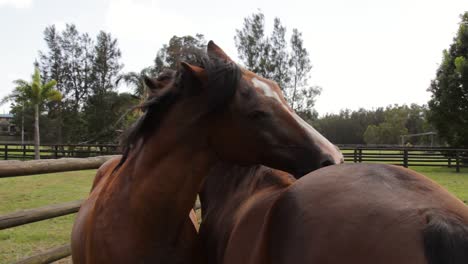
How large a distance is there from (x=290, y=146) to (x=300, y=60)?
33.0m

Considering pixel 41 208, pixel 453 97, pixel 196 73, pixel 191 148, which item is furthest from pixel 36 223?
pixel 453 97

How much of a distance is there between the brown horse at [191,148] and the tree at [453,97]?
21.1 metres

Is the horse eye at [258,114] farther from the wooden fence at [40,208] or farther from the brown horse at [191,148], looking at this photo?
the wooden fence at [40,208]

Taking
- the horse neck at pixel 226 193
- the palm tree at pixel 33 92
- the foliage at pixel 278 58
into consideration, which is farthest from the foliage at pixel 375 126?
the horse neck at pixel 226 193

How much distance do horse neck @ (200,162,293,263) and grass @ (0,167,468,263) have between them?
307 cm

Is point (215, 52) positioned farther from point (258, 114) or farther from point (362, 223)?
point (362, 223)

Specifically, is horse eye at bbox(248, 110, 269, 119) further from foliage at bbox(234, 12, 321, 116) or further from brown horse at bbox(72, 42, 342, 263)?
foliage at bbox(234, 12, 321, 116)

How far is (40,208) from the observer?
12.5 feet

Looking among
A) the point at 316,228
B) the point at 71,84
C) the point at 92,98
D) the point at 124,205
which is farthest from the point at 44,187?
the point at 71,84

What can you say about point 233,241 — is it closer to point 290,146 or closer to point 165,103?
point 290,146

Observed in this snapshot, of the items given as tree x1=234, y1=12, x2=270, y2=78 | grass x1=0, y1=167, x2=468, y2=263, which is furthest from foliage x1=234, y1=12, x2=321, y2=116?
grass x1=0, y1=167, x2=468, y2=263

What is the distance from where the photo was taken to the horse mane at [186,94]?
1.83m

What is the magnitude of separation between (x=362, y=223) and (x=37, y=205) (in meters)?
8.22

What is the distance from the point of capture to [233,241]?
65.4 inches
